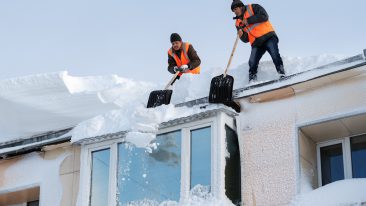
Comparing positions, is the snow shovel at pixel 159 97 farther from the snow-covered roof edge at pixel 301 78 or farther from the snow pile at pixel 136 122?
the snow-covered roof edge at pixel 301 78

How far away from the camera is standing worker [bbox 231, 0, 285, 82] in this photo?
11898 mm

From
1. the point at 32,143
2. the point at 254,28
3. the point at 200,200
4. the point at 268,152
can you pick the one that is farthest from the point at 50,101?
the point at 268,152

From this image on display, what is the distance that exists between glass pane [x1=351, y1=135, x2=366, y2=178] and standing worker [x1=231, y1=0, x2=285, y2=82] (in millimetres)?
1539

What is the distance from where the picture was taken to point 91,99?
13.1 metres

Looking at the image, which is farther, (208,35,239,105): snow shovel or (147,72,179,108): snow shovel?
(147,72,179,108): snow shovel

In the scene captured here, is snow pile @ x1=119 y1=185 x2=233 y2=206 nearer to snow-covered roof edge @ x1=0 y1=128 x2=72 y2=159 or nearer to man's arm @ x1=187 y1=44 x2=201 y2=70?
snow-covered roof edge @ x1=0 y1=128 x2=72 y2=159

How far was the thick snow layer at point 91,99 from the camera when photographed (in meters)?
11.7

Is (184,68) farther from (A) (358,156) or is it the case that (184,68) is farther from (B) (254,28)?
(A) (358,156)

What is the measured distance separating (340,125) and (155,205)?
2.52 meters

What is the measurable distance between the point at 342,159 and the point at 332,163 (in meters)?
0.16

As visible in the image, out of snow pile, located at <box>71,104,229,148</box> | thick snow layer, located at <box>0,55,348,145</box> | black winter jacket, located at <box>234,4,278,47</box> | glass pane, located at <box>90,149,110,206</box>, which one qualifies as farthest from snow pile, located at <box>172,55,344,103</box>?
glass pane, located at <box>90,149,110,206</box>

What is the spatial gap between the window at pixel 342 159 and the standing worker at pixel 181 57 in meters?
2.84

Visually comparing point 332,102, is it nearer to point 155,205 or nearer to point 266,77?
point 266,77

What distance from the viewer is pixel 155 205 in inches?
440
